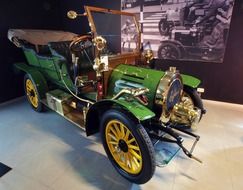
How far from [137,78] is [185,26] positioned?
200 cm

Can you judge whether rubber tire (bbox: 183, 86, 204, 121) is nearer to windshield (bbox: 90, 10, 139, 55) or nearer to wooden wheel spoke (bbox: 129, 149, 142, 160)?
windshield (bbox: 90, 10, 139, 55)

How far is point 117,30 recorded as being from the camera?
3.07m

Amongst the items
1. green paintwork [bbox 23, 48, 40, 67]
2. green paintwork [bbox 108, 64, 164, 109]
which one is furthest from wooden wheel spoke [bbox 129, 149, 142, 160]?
green paintwork [bbox 23, 48, 40, 67]

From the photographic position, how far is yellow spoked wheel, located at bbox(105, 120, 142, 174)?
177cm

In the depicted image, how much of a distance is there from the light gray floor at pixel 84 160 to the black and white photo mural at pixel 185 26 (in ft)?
4.33

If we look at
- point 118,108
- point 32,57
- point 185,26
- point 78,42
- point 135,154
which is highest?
point 185,26

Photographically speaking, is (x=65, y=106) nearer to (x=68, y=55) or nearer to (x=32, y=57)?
(x=68, y=55)

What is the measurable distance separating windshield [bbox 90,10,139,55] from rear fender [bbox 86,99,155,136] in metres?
0.71

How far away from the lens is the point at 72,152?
228 centimetres

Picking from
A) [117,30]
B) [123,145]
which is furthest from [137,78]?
[117,30]

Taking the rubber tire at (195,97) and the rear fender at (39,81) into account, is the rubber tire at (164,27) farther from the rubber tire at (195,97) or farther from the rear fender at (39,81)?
the rear fender at (39,81)

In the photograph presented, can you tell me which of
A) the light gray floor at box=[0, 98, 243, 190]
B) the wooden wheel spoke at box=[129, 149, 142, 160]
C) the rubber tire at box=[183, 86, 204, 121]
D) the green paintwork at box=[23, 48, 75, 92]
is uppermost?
the green paintwork at box=[23, 48, 75, 92]

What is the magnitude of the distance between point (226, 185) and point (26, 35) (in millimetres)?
3517

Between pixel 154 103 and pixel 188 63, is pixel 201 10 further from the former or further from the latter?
pixel 154 103
